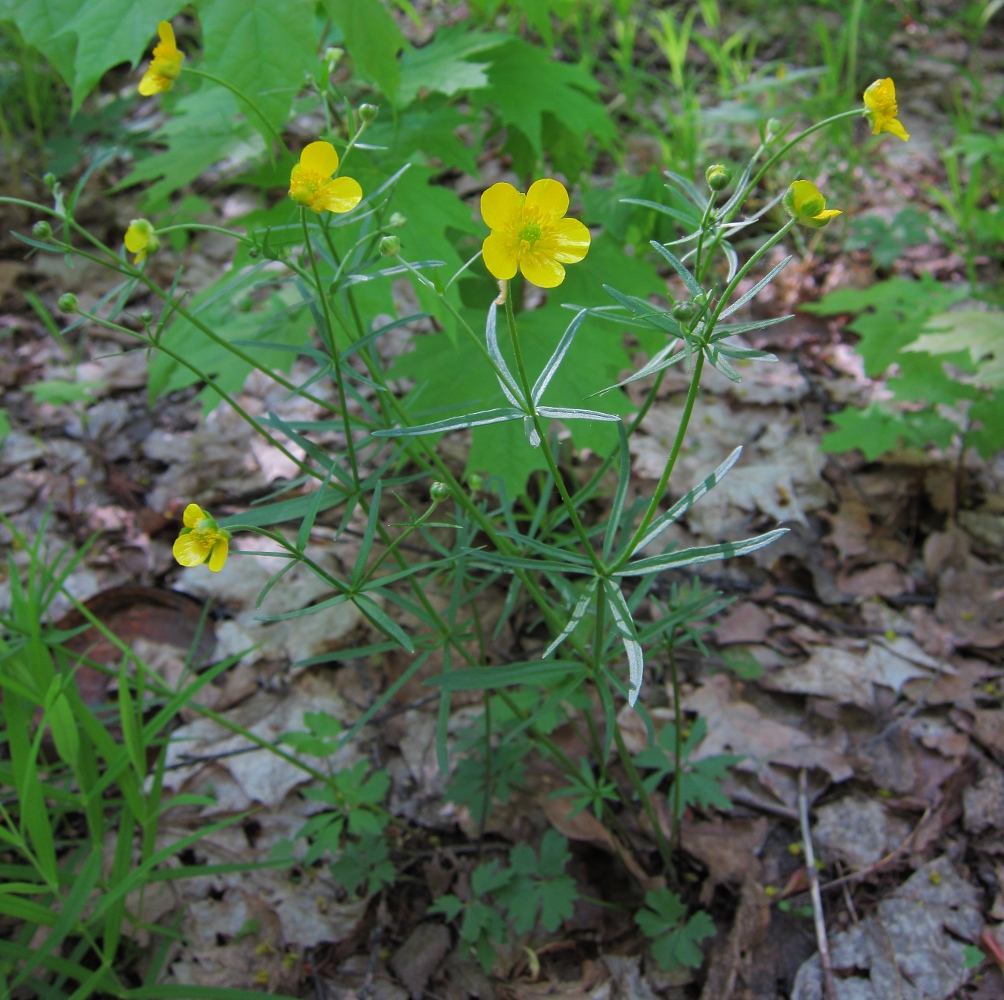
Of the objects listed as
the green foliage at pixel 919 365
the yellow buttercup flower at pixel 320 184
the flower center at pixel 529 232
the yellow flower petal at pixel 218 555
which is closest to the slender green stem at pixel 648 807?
the yellow flower petal at pixel 218 555

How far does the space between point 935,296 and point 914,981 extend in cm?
204

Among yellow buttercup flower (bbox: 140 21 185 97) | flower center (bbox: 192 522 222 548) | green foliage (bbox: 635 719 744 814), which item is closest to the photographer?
flower center (bbox: 192 522 222 548)

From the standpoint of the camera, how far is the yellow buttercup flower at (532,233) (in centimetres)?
80

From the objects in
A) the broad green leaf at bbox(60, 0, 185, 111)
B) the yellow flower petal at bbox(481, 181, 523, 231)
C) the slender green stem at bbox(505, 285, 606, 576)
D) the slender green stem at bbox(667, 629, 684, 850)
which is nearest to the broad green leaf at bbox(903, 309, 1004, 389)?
the slender green stem at bbox(667, 629, 684, 850)

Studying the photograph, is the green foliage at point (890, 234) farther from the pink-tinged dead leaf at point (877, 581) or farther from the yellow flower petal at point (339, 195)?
the yellow flower petal at point (339, 195)

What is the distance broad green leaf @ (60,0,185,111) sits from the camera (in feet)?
4.52

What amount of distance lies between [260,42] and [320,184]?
0.70m

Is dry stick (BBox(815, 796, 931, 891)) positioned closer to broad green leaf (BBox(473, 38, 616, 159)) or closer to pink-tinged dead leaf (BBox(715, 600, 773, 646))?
pink-tinged dead leaf (BBox(715, 600, 773, 646))

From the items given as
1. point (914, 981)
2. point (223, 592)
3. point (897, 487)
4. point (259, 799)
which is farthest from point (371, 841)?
point (897, 487)

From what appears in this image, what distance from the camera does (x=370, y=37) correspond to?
4.94 ft

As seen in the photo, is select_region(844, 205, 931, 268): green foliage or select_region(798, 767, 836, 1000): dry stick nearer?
select_region(798, 767, 836, 1000): dry stick

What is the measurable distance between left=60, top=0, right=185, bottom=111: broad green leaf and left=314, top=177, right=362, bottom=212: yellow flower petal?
77cm

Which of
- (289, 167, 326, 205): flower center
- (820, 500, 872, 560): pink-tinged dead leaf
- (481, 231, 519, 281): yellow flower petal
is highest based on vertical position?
(289, 167, 326, 205): flower center

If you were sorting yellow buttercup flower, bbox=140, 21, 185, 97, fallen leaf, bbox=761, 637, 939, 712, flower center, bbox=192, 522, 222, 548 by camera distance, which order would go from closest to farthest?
flower center, bbox=192, 522, 222, 548 < yellow buttercup flower, bbox=140, 21, 185, 97 < fallen leaf, bbox=761, 637, 939, 712
